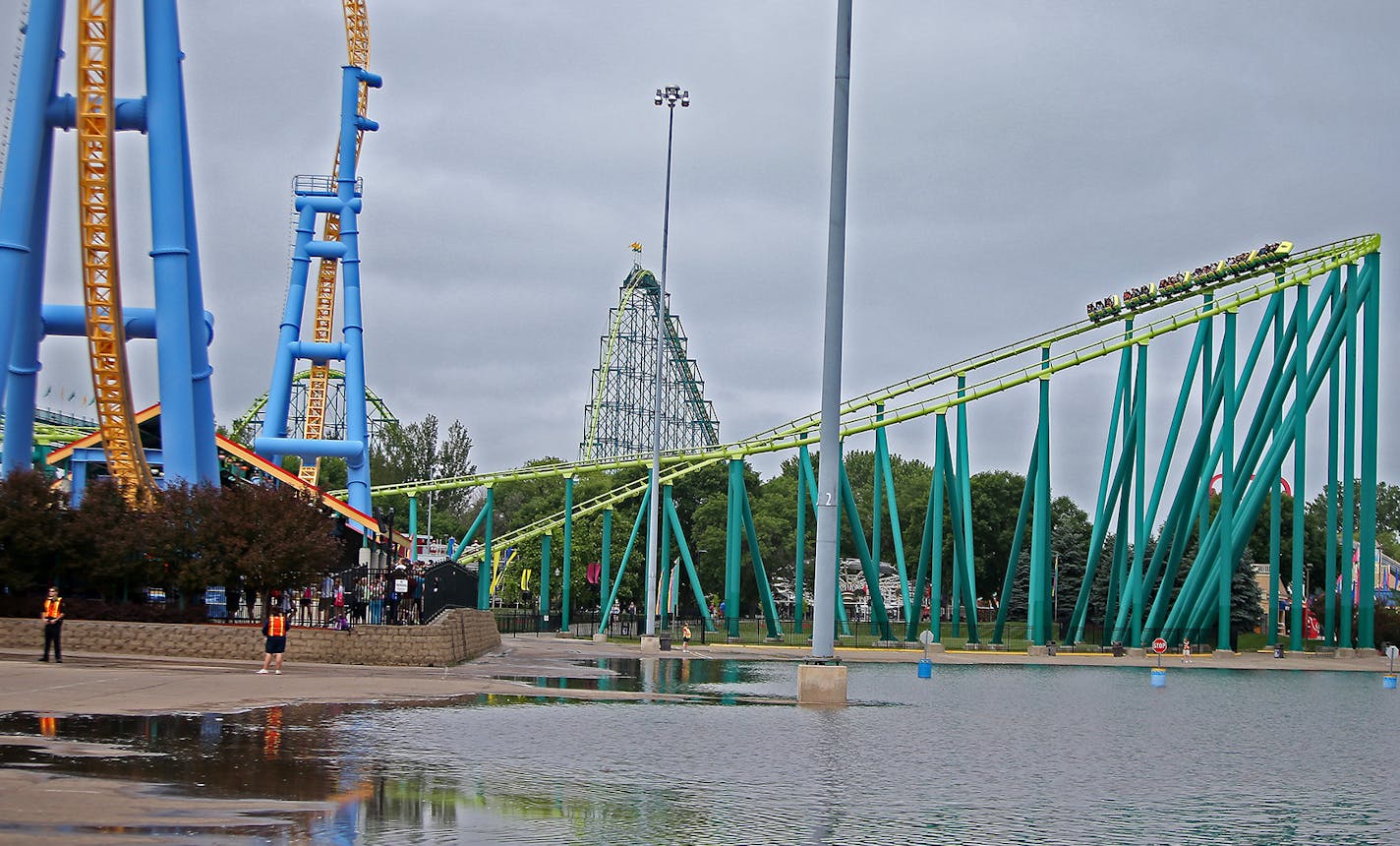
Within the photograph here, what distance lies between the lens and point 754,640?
194ft

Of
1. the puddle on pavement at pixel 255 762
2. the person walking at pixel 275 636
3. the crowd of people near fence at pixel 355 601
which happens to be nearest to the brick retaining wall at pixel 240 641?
the crowd of people near fence at pixel 355 601

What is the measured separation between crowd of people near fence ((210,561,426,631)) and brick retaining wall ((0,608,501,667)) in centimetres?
67

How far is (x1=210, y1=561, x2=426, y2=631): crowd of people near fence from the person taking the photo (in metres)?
33.0

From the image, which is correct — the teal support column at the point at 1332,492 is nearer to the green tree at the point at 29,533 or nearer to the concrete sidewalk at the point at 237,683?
the concrete sidewalk at the point at 237,683

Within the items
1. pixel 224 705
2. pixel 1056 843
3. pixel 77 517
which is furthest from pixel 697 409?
pixel 1056 843

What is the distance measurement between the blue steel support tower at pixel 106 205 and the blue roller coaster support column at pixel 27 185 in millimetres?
23

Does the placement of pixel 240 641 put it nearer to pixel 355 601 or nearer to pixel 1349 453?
pixel 355 601

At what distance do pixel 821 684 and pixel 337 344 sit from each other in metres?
46.2

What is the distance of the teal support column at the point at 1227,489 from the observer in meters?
56.1

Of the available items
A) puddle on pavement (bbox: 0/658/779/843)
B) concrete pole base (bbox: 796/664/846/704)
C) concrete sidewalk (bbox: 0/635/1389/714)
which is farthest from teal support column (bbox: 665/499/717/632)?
puddle on pavement (bbox: 0/658/779/843)

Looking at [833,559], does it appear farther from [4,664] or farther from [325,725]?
[4,664]

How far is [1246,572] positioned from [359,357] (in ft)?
149

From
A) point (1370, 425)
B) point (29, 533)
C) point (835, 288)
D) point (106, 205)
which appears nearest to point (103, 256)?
point (106, 205)

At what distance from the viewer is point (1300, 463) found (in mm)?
58375
